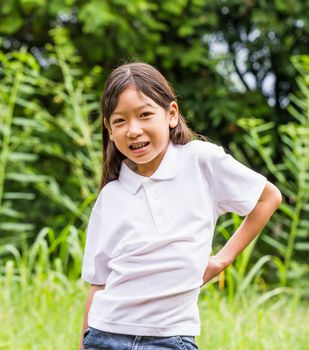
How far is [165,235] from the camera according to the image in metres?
1.91

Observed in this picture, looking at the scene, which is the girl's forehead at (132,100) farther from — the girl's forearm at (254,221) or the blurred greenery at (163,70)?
the blurred greenery at (163,70)

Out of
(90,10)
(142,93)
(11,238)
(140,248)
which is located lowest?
(11,238)

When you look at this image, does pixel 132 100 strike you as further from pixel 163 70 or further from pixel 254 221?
pixel 163 70

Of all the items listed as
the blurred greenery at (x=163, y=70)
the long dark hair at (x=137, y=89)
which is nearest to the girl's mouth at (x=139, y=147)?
the long dark hair at (x=137, y=89)

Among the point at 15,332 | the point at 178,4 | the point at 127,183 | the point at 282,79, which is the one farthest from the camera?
the point at 282,79

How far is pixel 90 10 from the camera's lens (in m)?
5.97

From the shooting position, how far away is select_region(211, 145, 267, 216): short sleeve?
1.98m

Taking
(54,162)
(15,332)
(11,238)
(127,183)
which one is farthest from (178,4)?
(127,183)

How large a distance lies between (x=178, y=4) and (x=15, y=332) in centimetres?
356

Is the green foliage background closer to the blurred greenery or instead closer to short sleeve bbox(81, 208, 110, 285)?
the blurred greenery

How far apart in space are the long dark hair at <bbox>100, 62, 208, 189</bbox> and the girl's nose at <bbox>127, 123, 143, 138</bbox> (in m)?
0.08

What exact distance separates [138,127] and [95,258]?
378 mm

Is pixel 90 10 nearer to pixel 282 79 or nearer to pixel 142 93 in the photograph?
pixel 282 79

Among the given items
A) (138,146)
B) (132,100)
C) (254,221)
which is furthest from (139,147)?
(254,221)
